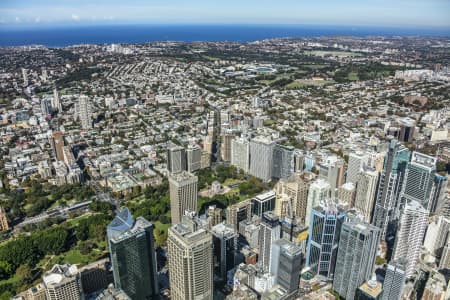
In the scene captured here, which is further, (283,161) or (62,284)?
(283,161)

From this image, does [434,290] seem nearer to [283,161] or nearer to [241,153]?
[283,161]

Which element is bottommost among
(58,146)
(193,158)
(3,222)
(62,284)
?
(3,222)

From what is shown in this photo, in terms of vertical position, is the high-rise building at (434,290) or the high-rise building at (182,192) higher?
the high-rise building at (182,192)

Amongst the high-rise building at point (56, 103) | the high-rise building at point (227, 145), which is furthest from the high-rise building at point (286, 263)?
the high-rise building at point (56, 103)

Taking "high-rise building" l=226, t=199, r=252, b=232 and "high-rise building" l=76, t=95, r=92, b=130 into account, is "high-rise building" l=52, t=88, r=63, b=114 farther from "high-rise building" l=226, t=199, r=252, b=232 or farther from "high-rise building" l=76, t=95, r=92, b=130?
"high-rise building" l=226, t=199, r=252, b=232

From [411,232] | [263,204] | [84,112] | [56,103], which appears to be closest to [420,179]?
[411,232]

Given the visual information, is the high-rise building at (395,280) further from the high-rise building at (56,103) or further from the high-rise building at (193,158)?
the high-rise building at (56,103)

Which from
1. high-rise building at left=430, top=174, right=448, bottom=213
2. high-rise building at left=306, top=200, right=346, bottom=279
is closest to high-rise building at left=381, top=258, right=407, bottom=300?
high-rise building at left=306, top=200, right=346, bottom=279
